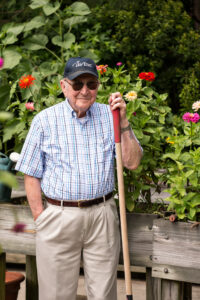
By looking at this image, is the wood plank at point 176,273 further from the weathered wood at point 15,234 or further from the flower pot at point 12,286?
the flower pot at point 12,286

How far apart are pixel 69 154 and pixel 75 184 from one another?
0.46ft

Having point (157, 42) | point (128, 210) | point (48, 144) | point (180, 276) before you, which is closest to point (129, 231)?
point (128, 210)

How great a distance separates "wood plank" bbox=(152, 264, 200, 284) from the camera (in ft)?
8.55

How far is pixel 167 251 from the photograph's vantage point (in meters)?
2.66

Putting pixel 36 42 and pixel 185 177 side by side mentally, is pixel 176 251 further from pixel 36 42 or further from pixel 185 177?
pixel 36 42

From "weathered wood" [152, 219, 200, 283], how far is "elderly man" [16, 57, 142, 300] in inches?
10.1

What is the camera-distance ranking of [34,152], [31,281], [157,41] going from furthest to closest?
[157,41] → [31,281] → [34,152]

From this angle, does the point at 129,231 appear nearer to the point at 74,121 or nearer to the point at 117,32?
the point at 74,121

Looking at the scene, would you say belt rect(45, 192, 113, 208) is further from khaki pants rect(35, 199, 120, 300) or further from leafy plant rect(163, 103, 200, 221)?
leafy plant rect(163, 103, 200, 221)

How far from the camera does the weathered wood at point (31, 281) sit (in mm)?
3277

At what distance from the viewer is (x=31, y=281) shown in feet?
10.8

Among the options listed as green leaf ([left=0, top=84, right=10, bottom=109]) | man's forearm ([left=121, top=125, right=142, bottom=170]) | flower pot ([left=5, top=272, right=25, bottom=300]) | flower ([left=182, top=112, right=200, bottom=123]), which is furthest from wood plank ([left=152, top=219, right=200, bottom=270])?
green leaf ([left=0, top=84, right=10, bottom=109])

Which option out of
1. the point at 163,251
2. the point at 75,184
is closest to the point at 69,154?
the point at 75,184

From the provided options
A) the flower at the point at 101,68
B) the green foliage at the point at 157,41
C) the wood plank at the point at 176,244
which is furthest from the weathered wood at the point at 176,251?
the green foliage at the point at 157,41
